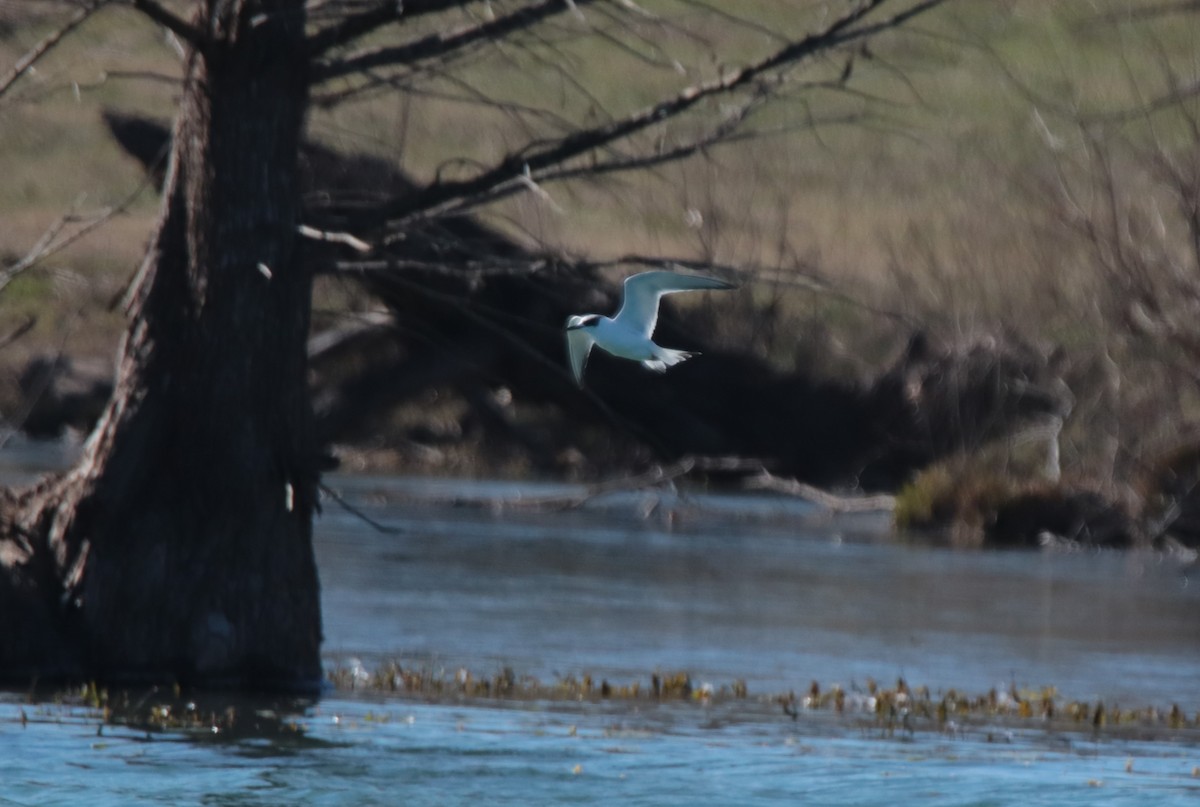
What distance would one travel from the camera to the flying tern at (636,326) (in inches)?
423

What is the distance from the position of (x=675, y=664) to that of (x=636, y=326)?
3434mm

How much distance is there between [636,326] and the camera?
1138cm

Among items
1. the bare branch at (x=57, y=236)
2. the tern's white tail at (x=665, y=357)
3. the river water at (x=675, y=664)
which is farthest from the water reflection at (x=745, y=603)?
the bare branch at (x=57, y=236)

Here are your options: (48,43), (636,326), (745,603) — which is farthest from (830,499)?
(48,43)

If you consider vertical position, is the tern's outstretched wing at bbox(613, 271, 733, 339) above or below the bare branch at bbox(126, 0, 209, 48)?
below

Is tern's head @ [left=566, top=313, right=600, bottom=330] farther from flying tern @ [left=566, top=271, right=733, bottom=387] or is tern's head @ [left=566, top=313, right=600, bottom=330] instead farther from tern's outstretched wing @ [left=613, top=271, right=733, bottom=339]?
tern's outstretched wing @ [left=613, top=271, right=733, bottom=339]

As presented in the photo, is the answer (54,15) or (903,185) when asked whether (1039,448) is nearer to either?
(54,15)

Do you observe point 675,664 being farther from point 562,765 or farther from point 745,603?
point 562,765

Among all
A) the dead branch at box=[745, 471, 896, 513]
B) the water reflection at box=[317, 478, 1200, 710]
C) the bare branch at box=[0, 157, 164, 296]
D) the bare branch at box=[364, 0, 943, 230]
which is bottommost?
the water reflection at box=[317, 478, 1200, 710]

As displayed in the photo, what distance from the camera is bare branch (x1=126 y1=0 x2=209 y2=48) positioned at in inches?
424

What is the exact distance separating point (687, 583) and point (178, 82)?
26.6 feet

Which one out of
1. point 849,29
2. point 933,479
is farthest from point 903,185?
point 849,29

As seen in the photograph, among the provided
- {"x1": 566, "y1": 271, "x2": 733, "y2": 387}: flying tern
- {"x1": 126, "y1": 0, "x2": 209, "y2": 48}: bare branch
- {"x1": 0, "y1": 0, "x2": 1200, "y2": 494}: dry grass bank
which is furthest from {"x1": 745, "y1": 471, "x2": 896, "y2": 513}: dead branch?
{"x1": 126, "y1": 0, "x2": 209, "y2": 48}: bare branch

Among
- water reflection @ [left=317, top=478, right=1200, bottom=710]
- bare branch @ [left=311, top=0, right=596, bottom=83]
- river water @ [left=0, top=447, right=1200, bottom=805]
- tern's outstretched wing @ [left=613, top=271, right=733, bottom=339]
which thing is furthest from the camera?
water reflection @ [left=317, top=478, right=1200, bottom=710]
